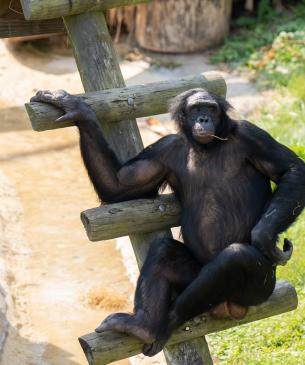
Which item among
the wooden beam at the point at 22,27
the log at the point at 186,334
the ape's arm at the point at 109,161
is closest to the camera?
the log at the point at 186,334

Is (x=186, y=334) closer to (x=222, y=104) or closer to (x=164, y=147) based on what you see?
(x=164, y=147)

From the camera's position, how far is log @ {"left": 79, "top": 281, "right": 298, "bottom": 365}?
4391mm

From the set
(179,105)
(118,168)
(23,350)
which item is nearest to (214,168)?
(179,105)

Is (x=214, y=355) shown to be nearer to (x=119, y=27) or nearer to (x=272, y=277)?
(x=272, y=277)

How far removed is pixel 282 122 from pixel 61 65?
3941 millimetres

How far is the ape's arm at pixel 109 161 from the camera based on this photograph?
15.1 feet

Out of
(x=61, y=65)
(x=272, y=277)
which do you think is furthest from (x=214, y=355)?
(x=61, y=65)

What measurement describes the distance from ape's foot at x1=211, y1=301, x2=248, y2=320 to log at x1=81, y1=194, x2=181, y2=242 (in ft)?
1.79

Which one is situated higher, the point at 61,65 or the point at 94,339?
the point at 94,339

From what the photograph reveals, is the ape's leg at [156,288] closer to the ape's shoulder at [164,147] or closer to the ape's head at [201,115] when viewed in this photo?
the ape's shoulder at [164,147]

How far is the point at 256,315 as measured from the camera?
4852 millimetres

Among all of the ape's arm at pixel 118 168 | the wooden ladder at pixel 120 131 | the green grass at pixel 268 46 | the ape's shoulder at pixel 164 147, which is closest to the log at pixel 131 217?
the wooden ladder at pixel 120 131

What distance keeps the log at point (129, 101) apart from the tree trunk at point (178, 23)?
7.35 metres

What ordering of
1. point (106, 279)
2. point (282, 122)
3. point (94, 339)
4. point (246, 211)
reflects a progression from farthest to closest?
point (282, 122) → point (106, 279) → point (246, 211) → point (94, 339)
